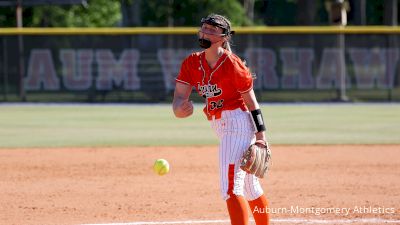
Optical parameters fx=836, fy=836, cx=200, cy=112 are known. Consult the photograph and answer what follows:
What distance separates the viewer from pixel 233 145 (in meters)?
5.85

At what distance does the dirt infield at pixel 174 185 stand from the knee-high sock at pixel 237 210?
5.03 feet

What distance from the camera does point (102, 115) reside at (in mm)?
19391

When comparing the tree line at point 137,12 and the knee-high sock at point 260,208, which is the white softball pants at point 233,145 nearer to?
the knee-high sock at point 260,208

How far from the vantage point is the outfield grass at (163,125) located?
46.4 ft

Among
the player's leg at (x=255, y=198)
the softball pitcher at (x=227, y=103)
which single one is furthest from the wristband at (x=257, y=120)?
the player's leg at (x=255, y=198)

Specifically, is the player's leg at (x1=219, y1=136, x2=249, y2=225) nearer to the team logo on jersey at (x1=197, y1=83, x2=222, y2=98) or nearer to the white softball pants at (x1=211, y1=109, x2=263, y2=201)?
the white softball pants at (x1=211, y1=109, x2=263, y2=201)

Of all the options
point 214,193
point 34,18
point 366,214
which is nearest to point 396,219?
point 366,214

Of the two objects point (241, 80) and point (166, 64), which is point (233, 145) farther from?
point (166, 64)

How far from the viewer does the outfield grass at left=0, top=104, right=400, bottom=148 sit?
14.2 metres

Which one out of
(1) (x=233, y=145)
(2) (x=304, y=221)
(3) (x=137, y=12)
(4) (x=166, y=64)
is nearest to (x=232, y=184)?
(1) (x=233, y=145)

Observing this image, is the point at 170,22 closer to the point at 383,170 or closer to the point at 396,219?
the point at 383,170

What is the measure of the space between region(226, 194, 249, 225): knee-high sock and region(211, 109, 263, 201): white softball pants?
4 cm

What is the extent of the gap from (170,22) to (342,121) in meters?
18.4

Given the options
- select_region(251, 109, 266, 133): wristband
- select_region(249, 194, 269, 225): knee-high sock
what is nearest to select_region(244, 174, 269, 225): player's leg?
select_region(249, 194, 269, 225): knee-high sock
